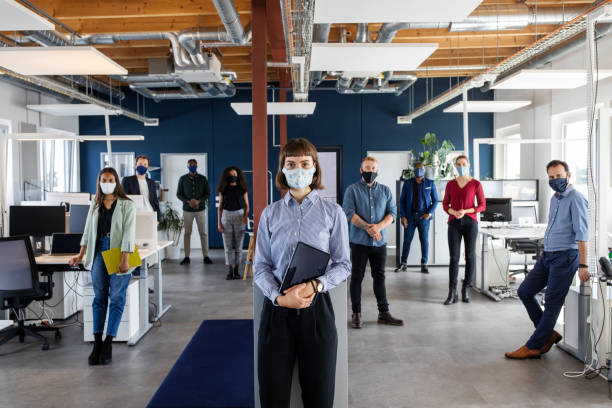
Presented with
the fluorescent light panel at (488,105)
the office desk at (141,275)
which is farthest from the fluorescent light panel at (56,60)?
the fluorescent light panel at (488,105)

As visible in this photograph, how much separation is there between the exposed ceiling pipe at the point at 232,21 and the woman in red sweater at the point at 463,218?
3.05 meters

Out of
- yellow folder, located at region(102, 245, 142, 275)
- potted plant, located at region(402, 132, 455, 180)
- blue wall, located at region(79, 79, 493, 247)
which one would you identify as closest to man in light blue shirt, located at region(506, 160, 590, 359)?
yellow folder, located at region(102, 245, 142, 275)

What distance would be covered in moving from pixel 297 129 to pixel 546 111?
16.7 ft

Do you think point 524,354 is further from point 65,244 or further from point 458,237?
point 65,244

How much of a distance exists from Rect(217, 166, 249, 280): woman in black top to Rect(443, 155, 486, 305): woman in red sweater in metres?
3.21

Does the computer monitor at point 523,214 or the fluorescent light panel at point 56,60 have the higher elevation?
the fluorescent light panel at point 56,60

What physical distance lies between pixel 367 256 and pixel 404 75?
201 inches

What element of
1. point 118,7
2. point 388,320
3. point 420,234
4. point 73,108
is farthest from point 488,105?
point 73,108

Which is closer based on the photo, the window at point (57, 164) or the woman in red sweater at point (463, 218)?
the woman in red sweater at point (463, 218)

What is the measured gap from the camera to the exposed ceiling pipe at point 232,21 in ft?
15.4

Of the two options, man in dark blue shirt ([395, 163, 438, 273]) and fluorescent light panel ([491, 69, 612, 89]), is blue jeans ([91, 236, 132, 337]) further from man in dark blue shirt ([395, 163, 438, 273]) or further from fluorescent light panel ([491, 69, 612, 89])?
man in dark blue shirt ([395, 163, 438, 273])

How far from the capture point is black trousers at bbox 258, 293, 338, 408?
82.5 inches

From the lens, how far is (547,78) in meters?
5.41

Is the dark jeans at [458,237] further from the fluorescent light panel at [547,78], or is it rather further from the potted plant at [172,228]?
the potted plant at [172,228]
